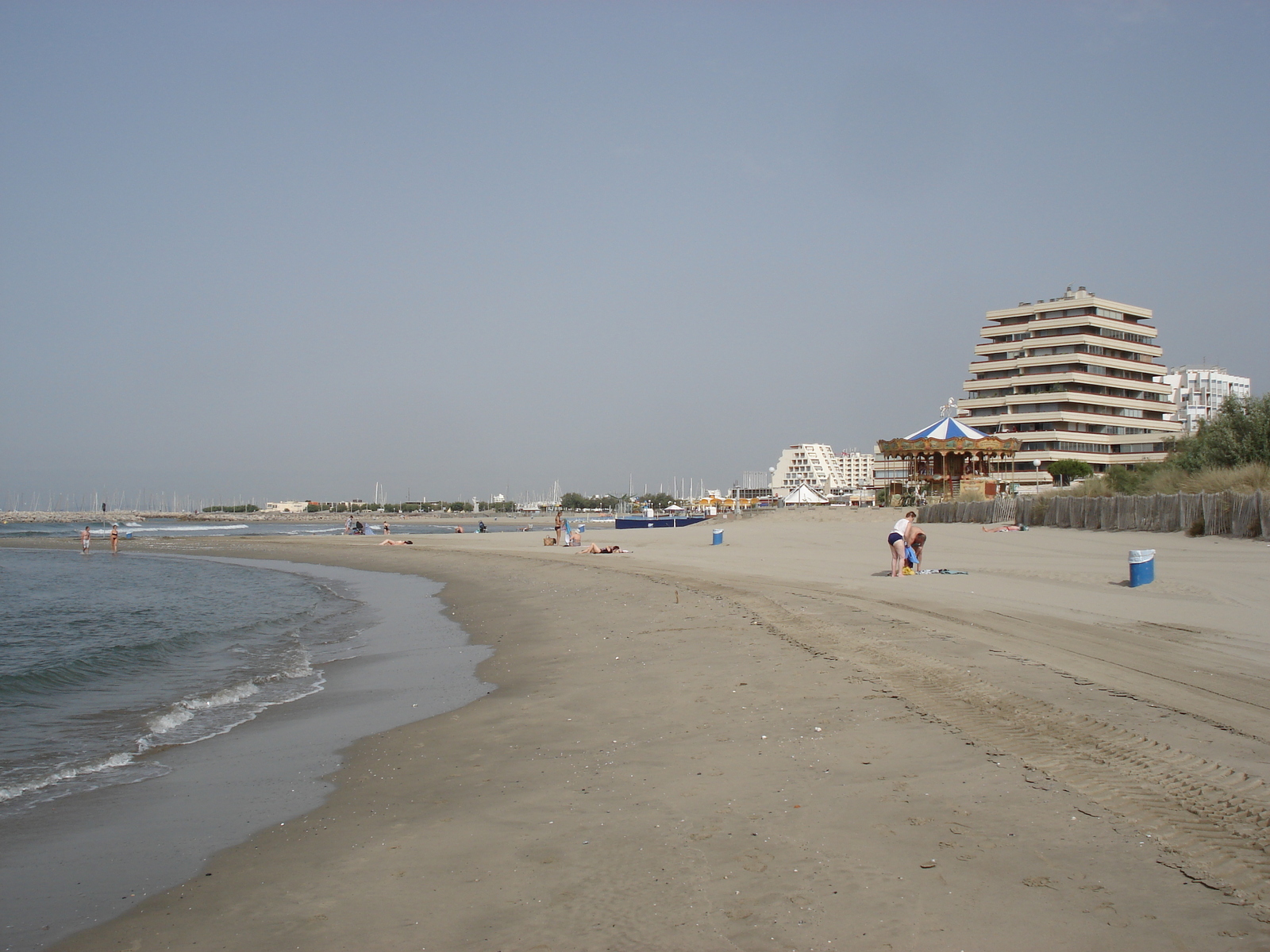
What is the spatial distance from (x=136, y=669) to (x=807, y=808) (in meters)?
10.9

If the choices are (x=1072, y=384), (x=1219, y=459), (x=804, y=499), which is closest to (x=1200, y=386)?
(x=1072, y=384)

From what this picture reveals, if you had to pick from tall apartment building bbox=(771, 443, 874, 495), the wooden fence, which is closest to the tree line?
the wooden fence

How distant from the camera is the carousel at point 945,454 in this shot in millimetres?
45000

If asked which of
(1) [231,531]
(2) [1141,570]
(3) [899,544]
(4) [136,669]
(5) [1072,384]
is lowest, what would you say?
(4) [136,669]

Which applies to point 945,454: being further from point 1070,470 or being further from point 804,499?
point 1070,470

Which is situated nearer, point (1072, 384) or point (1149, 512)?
point (1149, 512)

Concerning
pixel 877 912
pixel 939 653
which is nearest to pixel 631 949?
pixel 877 912

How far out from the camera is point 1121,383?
7512 centimetres

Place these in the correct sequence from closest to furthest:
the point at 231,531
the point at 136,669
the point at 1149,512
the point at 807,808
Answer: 1. the point at 807,808
2. the point at 136,669
3. the point at 1149,512
4. the point at 231,531

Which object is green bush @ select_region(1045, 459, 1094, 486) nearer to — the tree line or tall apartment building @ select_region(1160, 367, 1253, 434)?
the tree line

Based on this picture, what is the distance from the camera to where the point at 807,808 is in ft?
14.8

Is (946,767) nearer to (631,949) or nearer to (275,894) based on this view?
(631,949)

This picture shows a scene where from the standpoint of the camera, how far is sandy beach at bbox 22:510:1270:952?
3.38 m

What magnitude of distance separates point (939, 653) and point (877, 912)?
540 cm
